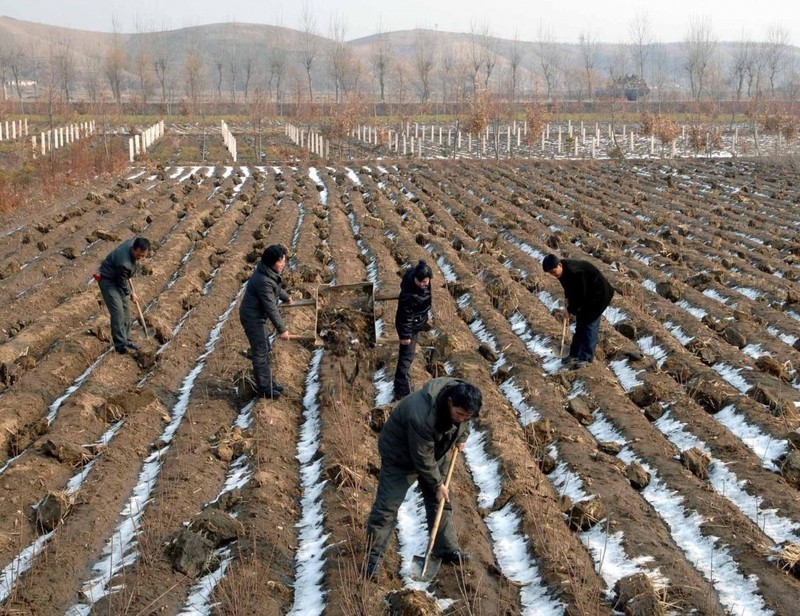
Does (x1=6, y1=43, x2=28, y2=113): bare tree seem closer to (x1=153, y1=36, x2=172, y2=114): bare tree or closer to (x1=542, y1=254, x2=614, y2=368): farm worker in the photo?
(x1=153, y1=36, x2=172, y2=114): bare tree

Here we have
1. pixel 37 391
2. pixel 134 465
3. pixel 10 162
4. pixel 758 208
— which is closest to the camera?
pixel 134 465

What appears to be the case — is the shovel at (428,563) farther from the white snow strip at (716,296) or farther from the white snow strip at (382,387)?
the white snow strip at (716,296)

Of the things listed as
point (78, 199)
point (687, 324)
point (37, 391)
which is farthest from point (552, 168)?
point (37, 391)

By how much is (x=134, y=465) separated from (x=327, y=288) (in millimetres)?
3274

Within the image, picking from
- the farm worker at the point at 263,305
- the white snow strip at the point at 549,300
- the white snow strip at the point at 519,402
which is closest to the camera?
the farm worker at the point at 263,305

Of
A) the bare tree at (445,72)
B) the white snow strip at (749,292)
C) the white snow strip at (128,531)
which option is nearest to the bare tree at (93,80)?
the bare tree at (445,72)

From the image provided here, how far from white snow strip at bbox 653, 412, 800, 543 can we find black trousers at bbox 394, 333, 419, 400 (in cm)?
279

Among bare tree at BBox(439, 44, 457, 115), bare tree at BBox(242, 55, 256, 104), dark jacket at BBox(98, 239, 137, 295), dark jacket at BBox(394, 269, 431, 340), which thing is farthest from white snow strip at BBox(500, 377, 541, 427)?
bare tree at BBox(439, 44, 457, 115)

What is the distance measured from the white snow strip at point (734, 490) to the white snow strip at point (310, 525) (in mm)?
3640

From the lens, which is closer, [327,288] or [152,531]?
[152,531]

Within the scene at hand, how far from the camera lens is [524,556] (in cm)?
713

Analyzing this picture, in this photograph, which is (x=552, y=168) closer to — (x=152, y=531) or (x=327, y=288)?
(x=327, y=288)

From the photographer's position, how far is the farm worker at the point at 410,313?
31.8ft

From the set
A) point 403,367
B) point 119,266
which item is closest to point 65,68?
point 119,266
